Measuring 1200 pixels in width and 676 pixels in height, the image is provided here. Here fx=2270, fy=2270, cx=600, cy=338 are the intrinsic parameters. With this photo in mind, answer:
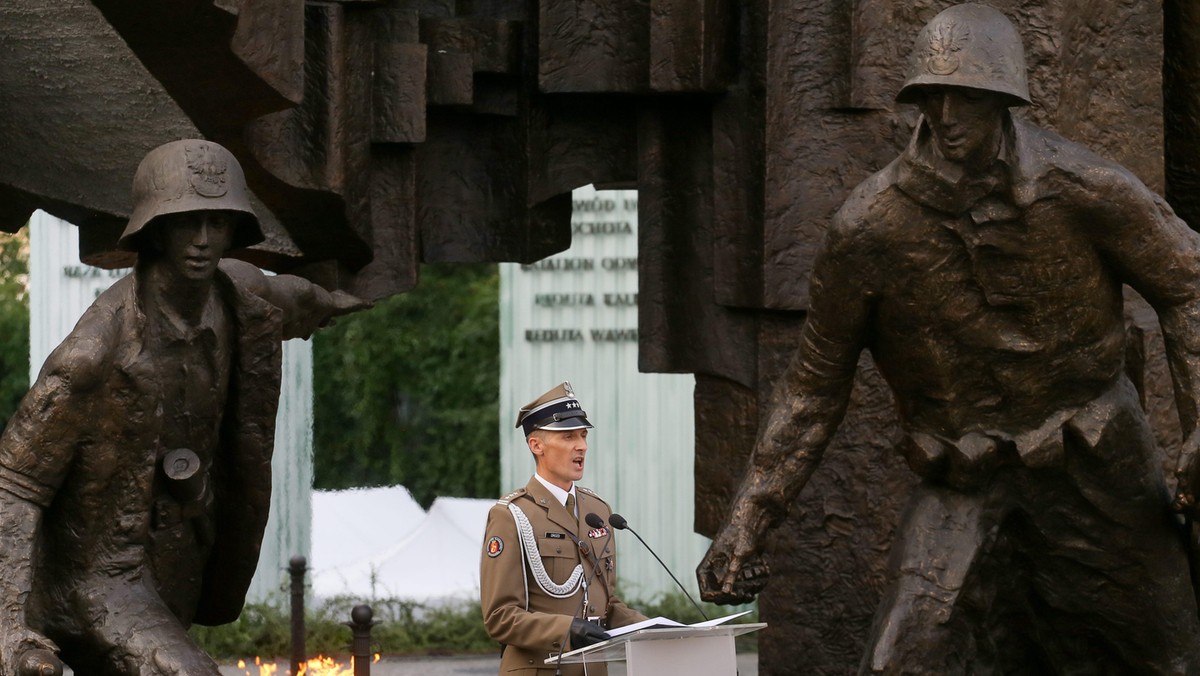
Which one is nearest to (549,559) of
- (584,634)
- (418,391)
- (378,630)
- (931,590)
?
(584,634)

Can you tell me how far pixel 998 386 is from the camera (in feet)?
22.9

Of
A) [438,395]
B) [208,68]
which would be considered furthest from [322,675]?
[438,395]

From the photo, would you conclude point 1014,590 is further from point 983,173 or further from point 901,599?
point 983,173

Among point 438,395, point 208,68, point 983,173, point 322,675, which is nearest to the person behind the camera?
point 983,173

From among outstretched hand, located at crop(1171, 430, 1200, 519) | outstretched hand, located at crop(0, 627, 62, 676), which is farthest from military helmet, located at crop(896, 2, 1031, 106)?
outstretched hand, located at crop(0, 627, 62, 676)

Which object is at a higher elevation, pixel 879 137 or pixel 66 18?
pixel 66 18

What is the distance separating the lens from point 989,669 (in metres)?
7.21

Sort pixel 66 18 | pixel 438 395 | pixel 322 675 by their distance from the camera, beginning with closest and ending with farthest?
pixel 66 18 < pixel 322 675 < pixel 438 395

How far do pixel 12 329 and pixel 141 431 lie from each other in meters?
19.7

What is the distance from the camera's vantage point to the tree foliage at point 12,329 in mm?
25703

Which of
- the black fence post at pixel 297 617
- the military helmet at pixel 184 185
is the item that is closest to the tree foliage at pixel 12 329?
the black fence post at pixel 297 617

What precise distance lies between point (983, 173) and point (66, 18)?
14.5 ft

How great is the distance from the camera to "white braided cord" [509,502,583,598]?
7.21 m

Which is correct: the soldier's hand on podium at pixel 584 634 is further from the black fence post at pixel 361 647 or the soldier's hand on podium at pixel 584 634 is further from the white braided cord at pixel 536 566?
the black fence post at pixel 361 647
